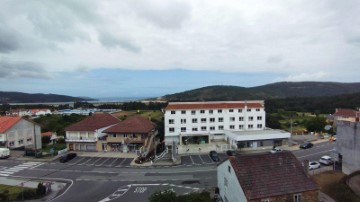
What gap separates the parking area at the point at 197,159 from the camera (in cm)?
4428

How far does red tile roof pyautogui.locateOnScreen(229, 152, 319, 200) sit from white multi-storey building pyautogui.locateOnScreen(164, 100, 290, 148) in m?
29.6

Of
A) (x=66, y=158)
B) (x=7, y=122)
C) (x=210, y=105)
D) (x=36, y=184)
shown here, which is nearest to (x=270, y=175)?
(x=36, y=184)

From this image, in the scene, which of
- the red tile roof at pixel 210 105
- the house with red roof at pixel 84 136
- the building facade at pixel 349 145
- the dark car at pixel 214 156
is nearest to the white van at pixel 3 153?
the house with red roof at pixel 84 136

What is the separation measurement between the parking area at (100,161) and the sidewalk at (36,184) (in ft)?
27.0

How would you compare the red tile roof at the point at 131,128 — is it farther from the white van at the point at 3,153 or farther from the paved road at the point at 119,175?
the white van at the point at 3,153

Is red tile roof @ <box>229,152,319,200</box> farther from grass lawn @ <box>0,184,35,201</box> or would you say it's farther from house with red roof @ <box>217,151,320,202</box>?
grass lawn @ <box>0,184,35,201</box>

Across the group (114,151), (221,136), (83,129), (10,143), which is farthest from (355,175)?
(10,143)

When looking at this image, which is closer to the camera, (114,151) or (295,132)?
(114,151)

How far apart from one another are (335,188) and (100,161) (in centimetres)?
3194

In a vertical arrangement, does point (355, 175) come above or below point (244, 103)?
below

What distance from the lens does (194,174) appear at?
3812 cm

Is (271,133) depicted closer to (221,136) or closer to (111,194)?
(221,136)

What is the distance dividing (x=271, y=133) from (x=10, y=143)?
46606mm

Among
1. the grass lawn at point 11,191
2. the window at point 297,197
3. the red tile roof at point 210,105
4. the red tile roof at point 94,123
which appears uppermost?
the red tile roof at point 210,105
